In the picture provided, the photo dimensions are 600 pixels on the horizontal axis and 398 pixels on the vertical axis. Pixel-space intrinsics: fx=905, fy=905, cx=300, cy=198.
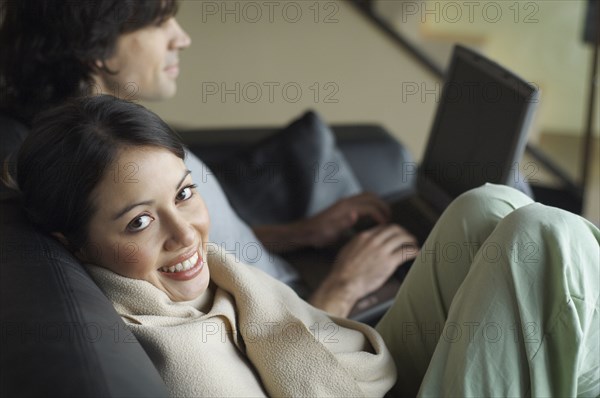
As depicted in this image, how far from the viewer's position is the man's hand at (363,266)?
2.05 m

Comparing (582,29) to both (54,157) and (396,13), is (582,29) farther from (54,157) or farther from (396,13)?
(54,157)

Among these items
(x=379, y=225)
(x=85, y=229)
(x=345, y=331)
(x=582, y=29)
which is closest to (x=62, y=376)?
(x=85, y=229)

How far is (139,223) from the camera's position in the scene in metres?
1.38

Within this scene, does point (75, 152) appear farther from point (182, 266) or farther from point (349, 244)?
point (349, 244)

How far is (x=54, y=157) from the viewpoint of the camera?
135 centimetres

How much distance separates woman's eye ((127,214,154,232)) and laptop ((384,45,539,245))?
920 millimetres

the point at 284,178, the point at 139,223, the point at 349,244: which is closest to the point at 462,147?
the point at 349,244

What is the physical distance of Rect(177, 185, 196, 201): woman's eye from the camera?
1439mm

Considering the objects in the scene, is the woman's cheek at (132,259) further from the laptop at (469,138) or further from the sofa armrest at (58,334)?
the laptop at (469,138)

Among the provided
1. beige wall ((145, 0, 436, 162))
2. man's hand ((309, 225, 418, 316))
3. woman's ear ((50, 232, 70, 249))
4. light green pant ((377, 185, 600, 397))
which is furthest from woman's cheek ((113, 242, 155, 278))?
beige wall ((145, 0, 436, 162))

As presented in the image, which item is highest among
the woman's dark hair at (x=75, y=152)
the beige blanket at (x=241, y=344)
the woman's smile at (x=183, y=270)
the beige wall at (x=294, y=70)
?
the woman's dark hair at (x=75, y=152)

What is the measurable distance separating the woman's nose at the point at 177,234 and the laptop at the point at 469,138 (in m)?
0.86

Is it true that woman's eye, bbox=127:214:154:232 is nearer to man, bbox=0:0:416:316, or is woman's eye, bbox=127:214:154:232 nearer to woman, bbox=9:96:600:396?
woman, bbox=9:96:600:396

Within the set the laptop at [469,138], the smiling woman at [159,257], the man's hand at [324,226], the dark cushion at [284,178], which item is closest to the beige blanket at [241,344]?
the smiling woman at [159,257]
